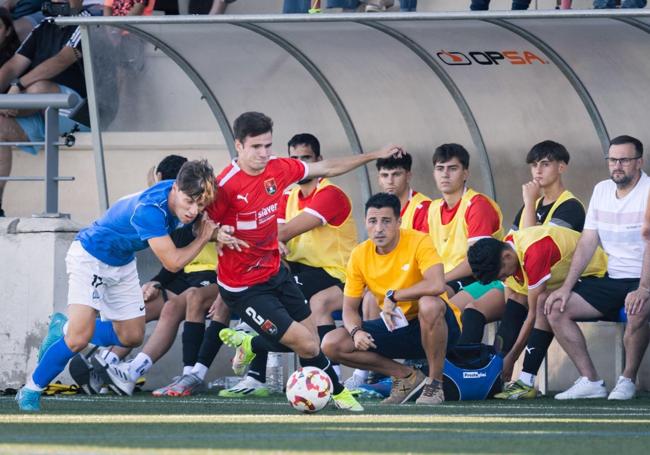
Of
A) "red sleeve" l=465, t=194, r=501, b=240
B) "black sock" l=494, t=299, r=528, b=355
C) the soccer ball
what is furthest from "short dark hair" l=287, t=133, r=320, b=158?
the soccer ball

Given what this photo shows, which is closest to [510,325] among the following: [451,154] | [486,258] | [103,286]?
[486,258]

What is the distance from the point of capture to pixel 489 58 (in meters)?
10.9

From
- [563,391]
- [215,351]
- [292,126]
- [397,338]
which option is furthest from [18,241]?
[563,391]

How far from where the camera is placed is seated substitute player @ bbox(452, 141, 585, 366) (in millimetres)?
9672

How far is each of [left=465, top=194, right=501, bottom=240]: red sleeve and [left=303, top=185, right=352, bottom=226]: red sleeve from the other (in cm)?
94

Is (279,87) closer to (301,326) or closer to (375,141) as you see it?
(375,141)

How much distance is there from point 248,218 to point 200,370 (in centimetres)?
205

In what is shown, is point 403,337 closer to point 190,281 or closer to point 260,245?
point 260,245

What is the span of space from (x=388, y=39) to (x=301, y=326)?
3.35 metres

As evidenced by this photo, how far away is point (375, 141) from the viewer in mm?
11664

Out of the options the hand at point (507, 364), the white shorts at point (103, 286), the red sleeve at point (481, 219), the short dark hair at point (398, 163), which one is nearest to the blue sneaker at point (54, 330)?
the white shorts at point (103, 286)

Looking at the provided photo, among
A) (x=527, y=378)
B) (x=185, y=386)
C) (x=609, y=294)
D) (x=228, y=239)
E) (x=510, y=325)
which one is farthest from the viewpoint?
(x=185, y=386)

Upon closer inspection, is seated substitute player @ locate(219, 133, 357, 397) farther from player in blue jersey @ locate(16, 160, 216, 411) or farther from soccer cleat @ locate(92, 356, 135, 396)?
player in blue jersey @ locate(16, 160, 216, 411)

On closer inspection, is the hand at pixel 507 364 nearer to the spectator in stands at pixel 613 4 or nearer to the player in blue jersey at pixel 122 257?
the player in blue jersey at pixel 122 257
